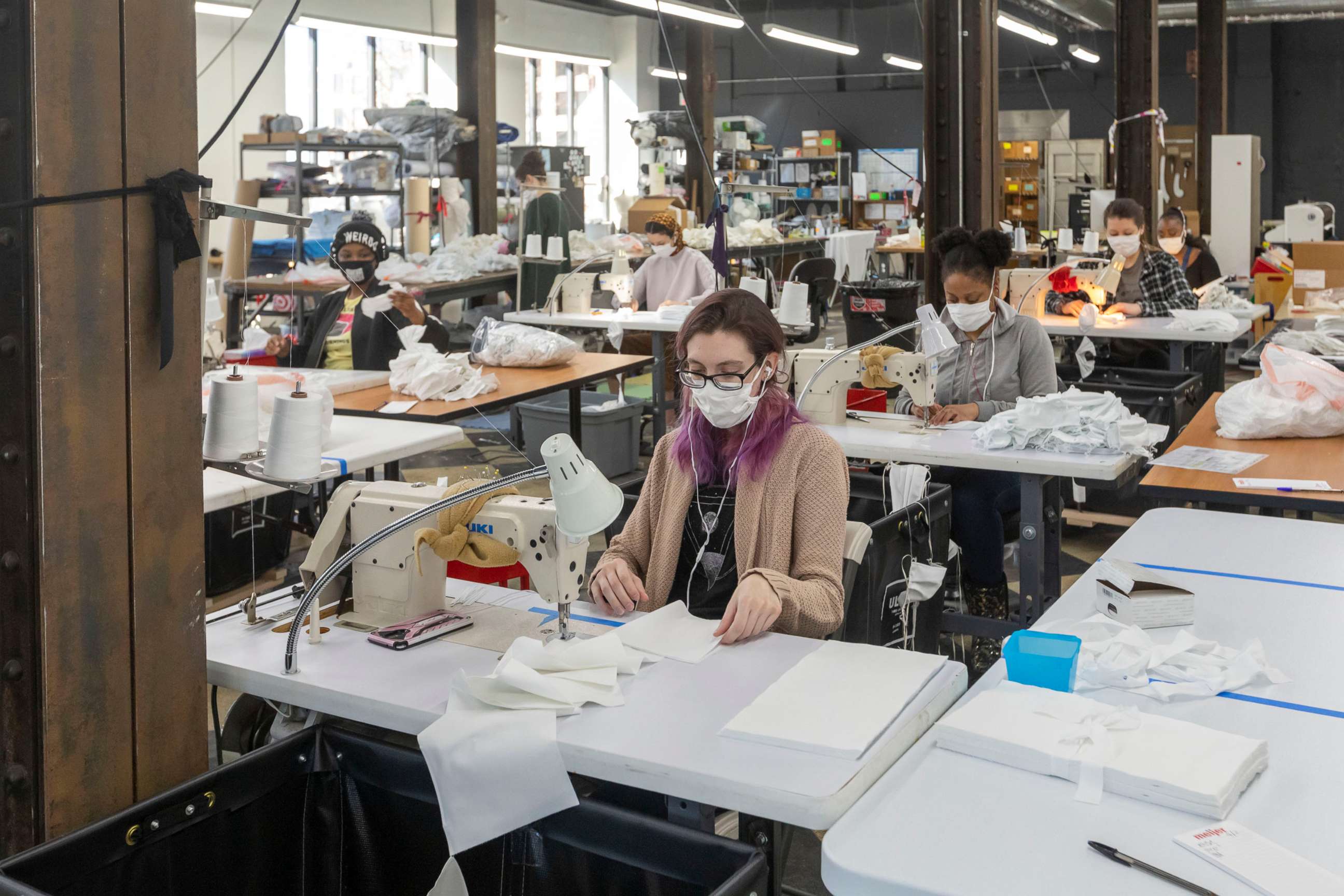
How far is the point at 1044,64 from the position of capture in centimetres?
1630

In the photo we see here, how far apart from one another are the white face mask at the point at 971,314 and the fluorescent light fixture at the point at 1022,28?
328 inches

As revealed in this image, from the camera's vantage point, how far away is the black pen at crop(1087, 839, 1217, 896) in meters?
1.09

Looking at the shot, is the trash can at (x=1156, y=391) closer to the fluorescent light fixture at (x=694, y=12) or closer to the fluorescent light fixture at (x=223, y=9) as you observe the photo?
the fluorescent light fixture at (x=223, y=9)

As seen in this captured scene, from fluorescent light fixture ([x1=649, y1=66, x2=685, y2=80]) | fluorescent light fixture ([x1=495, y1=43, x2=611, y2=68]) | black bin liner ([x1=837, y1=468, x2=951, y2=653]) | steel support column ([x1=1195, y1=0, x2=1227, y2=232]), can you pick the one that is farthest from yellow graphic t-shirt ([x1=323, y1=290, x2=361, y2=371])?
fluorescent light fixture ([x1=495, y1=43, x2=611, y2=68])

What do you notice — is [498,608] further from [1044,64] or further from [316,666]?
[1044,64]

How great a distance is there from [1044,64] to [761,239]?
899 cm

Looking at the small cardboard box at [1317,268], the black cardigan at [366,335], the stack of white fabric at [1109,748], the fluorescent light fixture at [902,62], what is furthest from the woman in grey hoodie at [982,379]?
the fluorescent light fixture at [902,62]

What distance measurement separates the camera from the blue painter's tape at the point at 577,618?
1914mm

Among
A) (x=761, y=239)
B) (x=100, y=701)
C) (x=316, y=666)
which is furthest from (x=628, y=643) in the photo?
(x=761, y=239)

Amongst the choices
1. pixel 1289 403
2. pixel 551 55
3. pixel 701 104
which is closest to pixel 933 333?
pixel 1289 403

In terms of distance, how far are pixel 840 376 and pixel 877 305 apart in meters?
4.10

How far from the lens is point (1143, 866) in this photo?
3.69ft

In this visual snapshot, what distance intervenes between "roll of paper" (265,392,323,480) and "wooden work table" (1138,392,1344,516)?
1846 millimetres

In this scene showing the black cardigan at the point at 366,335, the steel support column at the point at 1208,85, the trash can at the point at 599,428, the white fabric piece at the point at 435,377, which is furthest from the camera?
the steel support column at the point at 1208,85
